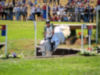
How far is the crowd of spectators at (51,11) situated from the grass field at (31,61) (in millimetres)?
355

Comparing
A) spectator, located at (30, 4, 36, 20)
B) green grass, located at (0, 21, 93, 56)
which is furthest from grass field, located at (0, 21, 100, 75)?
spectator, located at (30, 4, 36, 20)

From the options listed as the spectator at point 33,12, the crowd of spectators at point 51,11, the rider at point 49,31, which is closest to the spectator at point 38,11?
the crowd of spectators at point 51,11

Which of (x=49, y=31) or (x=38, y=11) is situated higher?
(x=38, y=11)

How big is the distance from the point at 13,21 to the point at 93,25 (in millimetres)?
3391

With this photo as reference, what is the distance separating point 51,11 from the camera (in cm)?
1225

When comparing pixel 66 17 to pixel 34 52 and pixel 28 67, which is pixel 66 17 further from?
pixel 28 67

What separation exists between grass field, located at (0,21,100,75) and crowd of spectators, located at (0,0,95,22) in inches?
14.0

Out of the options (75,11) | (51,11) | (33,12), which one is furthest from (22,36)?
(75,11)

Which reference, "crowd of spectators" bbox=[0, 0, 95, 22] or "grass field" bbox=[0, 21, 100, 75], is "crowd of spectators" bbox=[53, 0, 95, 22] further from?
"grass field" bbox=[0, 21, 100, 75]

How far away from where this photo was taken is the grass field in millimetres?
6938

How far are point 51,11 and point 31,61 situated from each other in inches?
153

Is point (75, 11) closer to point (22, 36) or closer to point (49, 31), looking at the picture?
point (49, 31)

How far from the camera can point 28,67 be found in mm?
7566

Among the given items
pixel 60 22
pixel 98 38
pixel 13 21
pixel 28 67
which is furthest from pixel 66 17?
pixel 28 67
